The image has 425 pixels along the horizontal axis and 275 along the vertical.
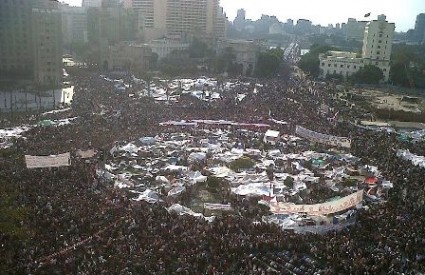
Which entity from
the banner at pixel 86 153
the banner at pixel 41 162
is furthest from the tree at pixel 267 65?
the banner at pixel 41 162

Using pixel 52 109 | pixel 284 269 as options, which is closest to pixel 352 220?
pixel 284 269

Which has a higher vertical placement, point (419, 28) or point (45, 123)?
point (419, 28)

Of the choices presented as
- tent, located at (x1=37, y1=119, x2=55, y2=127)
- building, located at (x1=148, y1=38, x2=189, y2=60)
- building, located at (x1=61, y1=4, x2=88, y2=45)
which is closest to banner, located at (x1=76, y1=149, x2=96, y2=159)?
tent, located at (x1=37, y1=119, x2=55, y2=127)

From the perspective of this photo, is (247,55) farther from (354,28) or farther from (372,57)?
(354,28)

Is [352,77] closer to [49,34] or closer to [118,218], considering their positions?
[49,34]

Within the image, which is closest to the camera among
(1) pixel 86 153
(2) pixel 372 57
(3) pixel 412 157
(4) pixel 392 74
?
(1) pixel 86 153

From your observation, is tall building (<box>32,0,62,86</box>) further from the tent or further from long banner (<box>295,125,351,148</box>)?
long banner (<box>295,125,351,148</box>)

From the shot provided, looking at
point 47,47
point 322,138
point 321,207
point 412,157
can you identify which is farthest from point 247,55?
point 321,207
